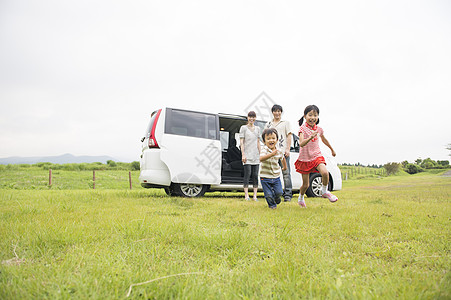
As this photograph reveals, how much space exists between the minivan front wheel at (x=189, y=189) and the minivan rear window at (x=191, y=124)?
1.10 m

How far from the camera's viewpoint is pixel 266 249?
1798mm

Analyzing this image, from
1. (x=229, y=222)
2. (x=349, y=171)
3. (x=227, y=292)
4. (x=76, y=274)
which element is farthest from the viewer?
(x=349, y=171)

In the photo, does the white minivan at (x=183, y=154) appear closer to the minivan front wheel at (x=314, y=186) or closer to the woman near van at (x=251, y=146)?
the woman near van at (x=251, y=146)

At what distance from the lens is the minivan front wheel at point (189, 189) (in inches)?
212

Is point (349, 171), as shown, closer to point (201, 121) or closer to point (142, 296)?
point (201, 121)

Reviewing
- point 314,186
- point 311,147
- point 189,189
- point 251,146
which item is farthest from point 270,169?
point 314,186

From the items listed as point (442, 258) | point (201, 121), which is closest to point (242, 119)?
point (201, 121)

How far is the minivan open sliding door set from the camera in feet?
16.8

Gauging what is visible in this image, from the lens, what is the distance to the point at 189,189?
550 cm

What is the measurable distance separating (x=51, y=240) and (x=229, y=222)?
1.57 meters

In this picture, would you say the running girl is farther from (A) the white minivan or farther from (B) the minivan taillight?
(B) the minivan taillight

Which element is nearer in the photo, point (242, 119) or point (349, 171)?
point (242, 119)

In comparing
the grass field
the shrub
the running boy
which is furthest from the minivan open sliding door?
the shrub

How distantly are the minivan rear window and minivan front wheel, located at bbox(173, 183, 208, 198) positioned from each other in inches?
43.2
